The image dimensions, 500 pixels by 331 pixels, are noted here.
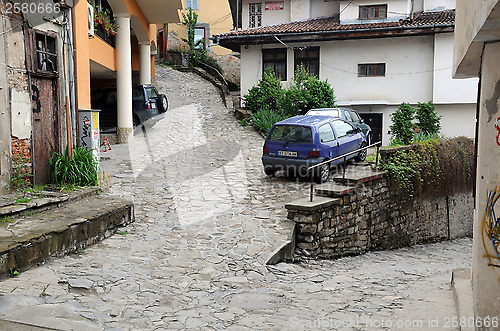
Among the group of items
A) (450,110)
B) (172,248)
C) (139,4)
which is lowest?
(172,248)

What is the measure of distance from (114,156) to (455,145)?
1045 cm

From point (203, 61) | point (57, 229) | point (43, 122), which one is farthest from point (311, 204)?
point (203, 61)

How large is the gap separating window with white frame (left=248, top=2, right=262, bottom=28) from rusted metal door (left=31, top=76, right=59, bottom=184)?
59.6 ft

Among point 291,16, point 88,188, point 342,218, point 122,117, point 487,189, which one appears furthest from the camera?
point 291,16

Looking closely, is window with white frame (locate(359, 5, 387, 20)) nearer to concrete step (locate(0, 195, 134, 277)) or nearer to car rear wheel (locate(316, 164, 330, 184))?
car rear wheel (locate(316, 164, 330, 184))

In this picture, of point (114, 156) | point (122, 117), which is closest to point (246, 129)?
point (122, 117)

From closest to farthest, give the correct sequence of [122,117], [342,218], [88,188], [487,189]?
[487,189] < [88,188] < [342,218] < [122,117]

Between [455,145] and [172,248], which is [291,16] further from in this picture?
[172,248]

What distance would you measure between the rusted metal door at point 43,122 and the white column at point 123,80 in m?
7.33

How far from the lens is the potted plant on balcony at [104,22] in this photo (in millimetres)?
14492

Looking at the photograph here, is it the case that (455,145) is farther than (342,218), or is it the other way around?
(455,145)

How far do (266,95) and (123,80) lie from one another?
669 cm

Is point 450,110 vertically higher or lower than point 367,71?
lower

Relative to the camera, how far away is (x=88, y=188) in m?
8.88
